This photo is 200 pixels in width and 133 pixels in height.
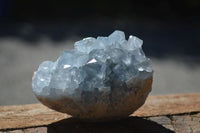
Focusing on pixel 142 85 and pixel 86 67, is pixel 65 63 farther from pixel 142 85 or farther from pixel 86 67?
pixel 142 85

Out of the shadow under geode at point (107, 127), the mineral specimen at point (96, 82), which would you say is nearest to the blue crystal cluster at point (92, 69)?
the mineral specimen at point (96, 82)

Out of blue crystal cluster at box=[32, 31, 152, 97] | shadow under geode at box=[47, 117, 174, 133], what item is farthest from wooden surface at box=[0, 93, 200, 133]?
blue crystal cluster at box=[32, 31, 152, 97]

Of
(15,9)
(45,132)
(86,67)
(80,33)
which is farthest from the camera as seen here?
(15,9)

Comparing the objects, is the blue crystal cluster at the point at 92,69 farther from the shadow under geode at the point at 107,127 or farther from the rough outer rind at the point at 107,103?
the shadow under geode at the point at 107,127

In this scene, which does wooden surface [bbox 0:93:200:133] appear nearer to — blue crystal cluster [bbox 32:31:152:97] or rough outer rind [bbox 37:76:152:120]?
rough outer rind [bbox 37:76:152:120]

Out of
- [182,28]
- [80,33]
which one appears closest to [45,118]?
[80,33]

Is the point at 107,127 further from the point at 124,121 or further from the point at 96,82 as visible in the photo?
the point at 96,82
